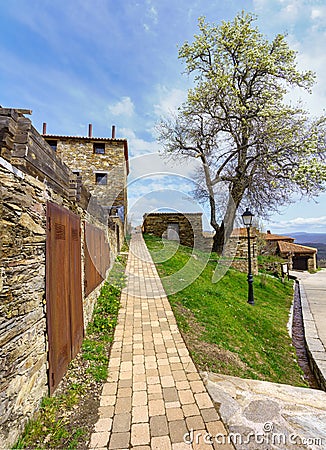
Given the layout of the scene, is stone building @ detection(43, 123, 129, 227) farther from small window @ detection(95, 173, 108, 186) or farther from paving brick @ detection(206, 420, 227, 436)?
paving brick @ detection(206, 420, 227, 436)

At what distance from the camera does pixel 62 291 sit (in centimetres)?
260

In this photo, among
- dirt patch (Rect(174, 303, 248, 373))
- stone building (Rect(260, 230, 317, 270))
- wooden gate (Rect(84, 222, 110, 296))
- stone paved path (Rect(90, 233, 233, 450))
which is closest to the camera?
stone paved path (Rect(90, 233, 233, 450))

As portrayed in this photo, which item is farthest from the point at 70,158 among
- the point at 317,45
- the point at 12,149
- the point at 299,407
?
the point at 299,407

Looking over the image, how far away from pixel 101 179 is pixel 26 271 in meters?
15.3

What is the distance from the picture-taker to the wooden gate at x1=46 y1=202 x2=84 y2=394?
2.27 m

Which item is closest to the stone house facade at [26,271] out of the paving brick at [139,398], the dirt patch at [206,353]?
the paving brick at [139,398]

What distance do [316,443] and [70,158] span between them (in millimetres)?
17123

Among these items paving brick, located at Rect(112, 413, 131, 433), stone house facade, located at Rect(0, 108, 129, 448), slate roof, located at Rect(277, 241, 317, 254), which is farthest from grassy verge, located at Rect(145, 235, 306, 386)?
slate roof, located at Rect(277, 241, 317, 254)

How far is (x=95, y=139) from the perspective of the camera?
16.2 meters

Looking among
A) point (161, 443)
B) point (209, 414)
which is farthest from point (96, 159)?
point (161, 443)

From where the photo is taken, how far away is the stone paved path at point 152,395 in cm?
191

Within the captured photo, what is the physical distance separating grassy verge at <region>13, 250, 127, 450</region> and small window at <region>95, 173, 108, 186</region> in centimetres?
1363

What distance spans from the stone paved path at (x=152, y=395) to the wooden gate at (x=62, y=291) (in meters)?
0.57

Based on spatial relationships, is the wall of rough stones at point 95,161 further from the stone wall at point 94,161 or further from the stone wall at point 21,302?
the stone wall at point 21,302
